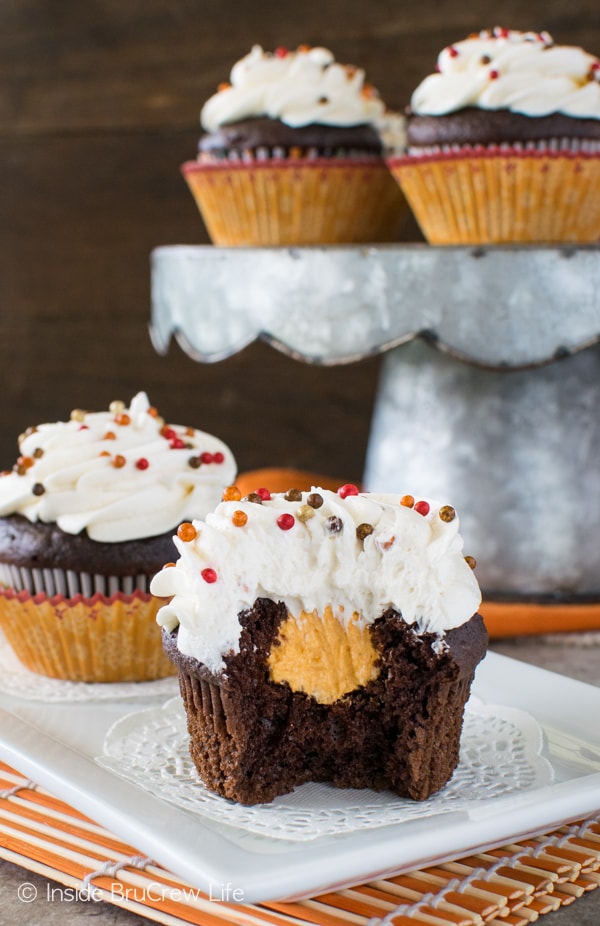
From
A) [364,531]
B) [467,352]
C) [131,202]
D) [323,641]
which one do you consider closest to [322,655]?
[323,641]

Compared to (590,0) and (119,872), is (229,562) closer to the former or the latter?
(119,872)

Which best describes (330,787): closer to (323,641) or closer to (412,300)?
(323,641)

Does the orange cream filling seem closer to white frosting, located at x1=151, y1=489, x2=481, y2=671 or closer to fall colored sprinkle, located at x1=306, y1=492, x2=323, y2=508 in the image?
white frosting, located at x1=151, y1=489, x2=481, y2=671

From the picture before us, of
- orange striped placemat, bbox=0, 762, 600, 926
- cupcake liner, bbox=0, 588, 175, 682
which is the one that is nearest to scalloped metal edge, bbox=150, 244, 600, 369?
cupcake liner, bbox=0, 588, 175, 682

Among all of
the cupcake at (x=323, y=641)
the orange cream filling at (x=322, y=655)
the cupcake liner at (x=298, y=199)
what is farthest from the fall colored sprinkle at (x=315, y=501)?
the cupcake liner at (x=298, y=199)

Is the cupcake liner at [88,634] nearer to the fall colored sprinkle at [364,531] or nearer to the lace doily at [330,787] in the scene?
the lace doily at [330,787]

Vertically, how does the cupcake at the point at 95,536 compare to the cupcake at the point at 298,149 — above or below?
below
